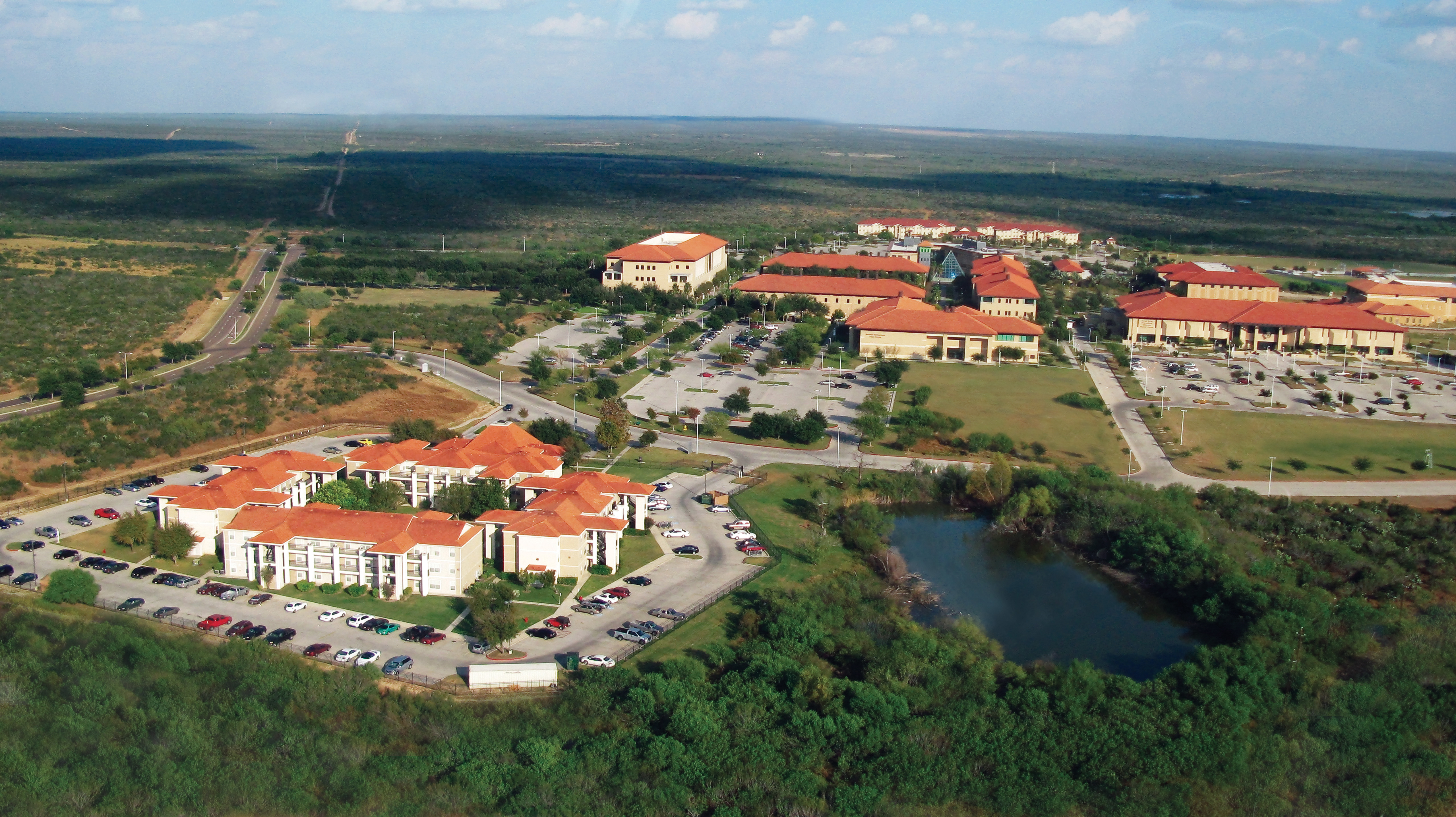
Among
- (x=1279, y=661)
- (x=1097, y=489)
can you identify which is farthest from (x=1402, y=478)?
(x=1279, y=661)

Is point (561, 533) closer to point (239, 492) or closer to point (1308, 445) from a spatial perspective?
point (239, 492)

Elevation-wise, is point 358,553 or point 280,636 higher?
point 358,553

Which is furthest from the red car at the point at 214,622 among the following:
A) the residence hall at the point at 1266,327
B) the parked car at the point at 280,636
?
the residence hall at the point at 1266,327

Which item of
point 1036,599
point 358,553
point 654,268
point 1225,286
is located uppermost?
point 654,268

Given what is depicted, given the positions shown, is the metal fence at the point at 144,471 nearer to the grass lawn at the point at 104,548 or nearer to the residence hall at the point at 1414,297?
the grass lawn at the point at 104,548

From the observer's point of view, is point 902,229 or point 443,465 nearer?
point 443,465

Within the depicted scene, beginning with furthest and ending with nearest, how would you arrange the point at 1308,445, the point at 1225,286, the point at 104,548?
1. the point at 1225,286
2. the point at 1308,445
3. the point at 104,548

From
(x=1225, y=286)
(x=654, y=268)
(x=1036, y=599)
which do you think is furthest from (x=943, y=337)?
(x=1036, y=599)

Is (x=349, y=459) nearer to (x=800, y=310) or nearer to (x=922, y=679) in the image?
(x=922, y=679)

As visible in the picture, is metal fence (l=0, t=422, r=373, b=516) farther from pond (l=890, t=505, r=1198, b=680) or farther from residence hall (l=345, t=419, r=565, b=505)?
pond (l=890, t=505, r=1198, b=680)
